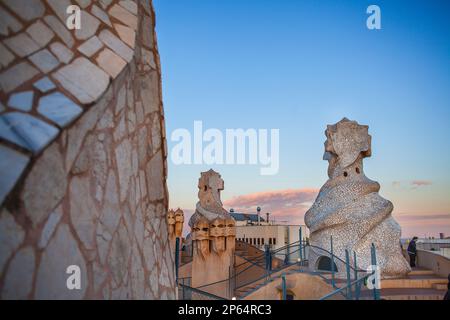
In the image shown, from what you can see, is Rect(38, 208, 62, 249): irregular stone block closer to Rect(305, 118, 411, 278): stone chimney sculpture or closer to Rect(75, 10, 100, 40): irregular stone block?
Rect(75, 10, 100, 40): irregular stone block

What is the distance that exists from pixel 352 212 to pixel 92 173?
8.08 m

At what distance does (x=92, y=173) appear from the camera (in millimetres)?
1995

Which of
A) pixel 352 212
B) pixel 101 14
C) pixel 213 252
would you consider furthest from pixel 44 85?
pixel 213 252

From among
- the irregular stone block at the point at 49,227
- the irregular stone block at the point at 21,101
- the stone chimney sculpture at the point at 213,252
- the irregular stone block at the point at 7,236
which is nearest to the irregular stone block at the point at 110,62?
the irregular stone block at the point at 21,101

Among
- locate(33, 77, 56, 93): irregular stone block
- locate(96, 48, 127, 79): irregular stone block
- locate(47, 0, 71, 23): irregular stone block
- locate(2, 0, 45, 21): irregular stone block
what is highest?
locate(47, 0, 71, 23): irregular stone block

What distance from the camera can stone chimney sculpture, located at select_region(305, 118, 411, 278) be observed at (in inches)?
348

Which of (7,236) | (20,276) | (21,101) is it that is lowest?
(20,276)

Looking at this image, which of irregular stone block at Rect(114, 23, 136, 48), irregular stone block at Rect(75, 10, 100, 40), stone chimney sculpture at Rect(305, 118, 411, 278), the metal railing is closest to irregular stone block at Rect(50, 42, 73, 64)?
irregular stone block at Rect(75, 10, 100, 40)

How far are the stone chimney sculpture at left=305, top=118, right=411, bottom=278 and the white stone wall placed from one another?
269 inches

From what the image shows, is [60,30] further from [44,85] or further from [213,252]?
[213,252]

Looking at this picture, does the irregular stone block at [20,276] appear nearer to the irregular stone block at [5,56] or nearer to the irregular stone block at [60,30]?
the irregular stone block at [5,56]

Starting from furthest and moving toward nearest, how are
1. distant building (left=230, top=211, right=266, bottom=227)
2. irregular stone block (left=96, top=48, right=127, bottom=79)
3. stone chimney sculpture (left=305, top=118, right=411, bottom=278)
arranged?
distant building (left=230, top=211, right=266, bottom=227), stone chimney sculpture (left=305, top=118, right=411, bottom=278), irregular stone block (left=96, top=48, right=127, bottom=79)

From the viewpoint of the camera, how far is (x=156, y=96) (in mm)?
3074

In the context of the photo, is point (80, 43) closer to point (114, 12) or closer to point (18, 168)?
point (114, 12)
